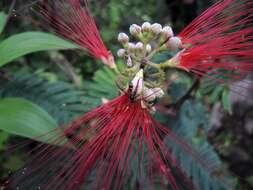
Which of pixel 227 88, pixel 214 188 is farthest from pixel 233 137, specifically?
pixel 214 188

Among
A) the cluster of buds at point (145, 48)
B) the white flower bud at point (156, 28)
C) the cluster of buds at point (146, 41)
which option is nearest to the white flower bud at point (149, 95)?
the cluster of buds at point (145, 48)

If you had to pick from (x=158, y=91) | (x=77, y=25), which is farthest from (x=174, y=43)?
(x=77, y=25)

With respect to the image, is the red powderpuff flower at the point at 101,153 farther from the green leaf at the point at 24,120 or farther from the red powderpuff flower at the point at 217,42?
the red powderpuff flower at the point at 217,42

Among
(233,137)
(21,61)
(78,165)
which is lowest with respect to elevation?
(233,137)

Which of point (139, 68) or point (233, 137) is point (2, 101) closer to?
point (139, 68)

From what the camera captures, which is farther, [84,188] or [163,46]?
[84,188]

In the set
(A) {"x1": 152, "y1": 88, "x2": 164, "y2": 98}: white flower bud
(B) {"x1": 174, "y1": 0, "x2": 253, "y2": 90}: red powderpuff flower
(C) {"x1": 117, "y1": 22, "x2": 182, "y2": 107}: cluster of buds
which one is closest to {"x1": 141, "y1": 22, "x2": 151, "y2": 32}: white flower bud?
(C) {"x1": 117, "y1": 22, "x2": 182, "y2": 107}: cluster of buds

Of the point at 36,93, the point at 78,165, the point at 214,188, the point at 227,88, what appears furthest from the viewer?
the point at 227,88
